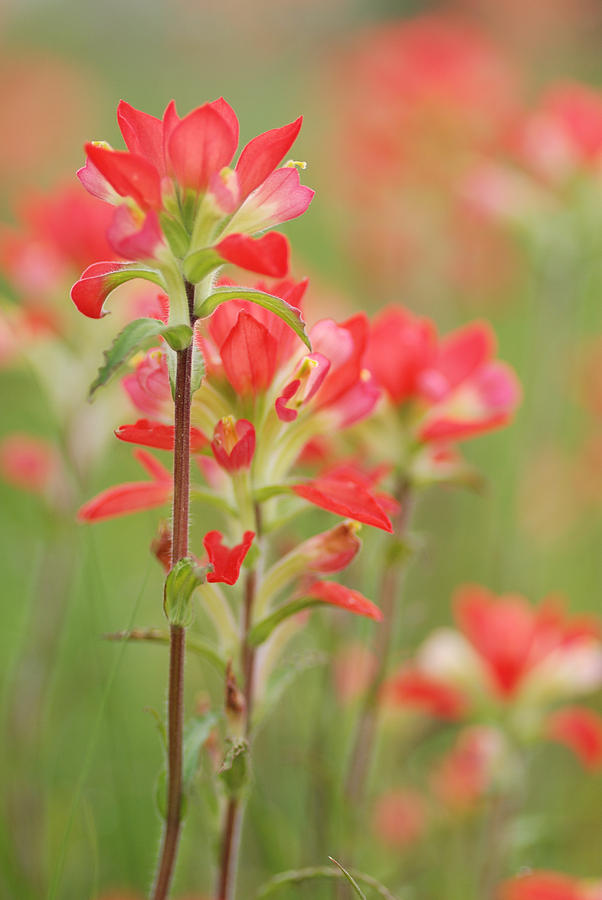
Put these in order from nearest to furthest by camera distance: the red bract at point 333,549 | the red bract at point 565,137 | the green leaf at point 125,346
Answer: the green leaf at point 125,346 < the red bract at point 333,549 < the red bract at point 565,137

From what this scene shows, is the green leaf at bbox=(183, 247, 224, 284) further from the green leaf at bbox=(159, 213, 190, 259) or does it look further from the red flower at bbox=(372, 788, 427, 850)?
the red flower at bbox=(372, 788, 427, 850)

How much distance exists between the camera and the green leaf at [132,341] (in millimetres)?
505

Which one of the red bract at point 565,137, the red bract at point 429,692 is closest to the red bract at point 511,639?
the red bract at point 429,692

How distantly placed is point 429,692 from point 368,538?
0.64 feet

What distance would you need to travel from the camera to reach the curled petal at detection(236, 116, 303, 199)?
0.60 metres

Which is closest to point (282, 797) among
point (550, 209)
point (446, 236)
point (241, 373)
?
point (241, 373)

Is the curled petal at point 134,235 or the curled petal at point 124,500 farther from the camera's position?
the curled petal at point 124,500

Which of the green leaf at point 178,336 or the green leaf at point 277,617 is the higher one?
the green leaf at point 178,336

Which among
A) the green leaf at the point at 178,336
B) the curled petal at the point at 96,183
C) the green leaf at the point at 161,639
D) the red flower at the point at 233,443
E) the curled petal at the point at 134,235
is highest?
the curled petal at the point at 96,183

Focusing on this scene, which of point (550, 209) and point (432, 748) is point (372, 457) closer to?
point (432, 748)

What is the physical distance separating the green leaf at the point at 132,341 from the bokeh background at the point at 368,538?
26 cm

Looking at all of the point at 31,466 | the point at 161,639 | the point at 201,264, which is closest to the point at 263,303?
the point at 201,264

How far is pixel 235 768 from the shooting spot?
0.65 metres

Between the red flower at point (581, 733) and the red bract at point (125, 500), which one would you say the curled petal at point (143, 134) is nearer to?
the red bract at point (125, 500)
